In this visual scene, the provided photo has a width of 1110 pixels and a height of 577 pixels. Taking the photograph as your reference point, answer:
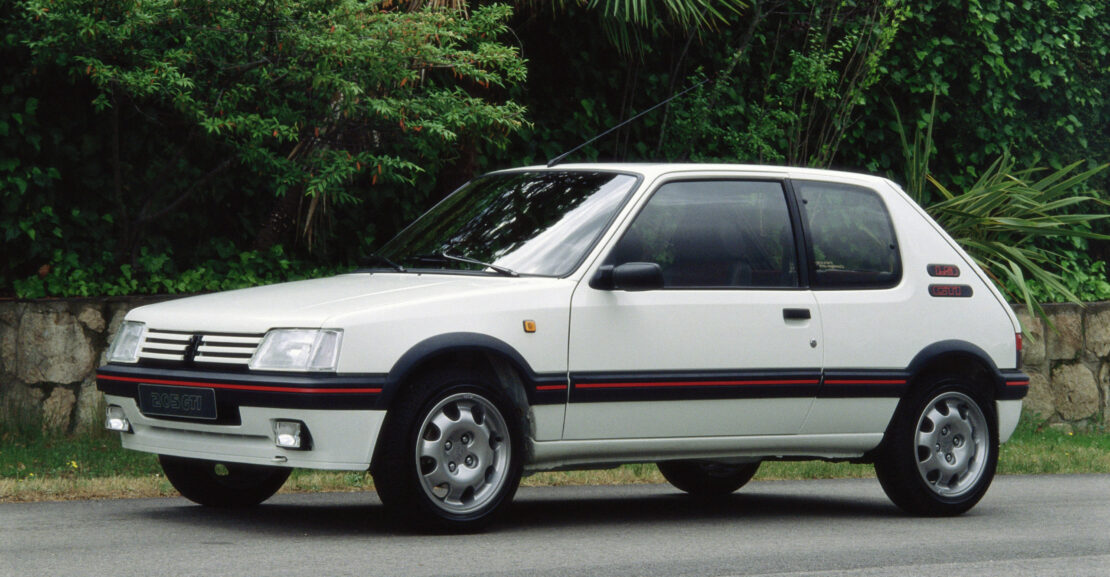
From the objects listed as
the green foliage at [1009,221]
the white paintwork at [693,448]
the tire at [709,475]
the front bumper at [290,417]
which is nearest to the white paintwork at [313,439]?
the front bumper at [290,417]

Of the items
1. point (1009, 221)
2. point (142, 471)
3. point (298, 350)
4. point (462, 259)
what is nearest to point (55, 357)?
point (142, 471)

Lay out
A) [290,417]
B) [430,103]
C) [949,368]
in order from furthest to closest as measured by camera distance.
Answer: [430,103], [949,368], [290,417]

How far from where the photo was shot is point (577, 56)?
43.1 ft

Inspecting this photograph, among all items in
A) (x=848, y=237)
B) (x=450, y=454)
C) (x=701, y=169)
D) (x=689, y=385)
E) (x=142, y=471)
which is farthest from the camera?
(x=142, y=471)

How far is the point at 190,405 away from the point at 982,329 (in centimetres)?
423

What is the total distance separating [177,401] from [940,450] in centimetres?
400

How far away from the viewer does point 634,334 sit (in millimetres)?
7426

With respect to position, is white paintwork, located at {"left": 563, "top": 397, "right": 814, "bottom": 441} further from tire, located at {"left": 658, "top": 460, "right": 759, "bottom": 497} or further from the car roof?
tire, located at {"left": 658, "top": 460, "right": 759, "bottom": 497}

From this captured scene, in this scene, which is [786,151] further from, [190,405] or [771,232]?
[190,405]

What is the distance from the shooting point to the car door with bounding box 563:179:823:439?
7.36 metres

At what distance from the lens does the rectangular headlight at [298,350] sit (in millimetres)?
6652

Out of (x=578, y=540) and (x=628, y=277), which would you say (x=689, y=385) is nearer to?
(x=628, y=277)

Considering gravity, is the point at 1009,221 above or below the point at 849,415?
above

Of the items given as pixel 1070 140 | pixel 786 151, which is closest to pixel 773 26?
pixel 786 151
